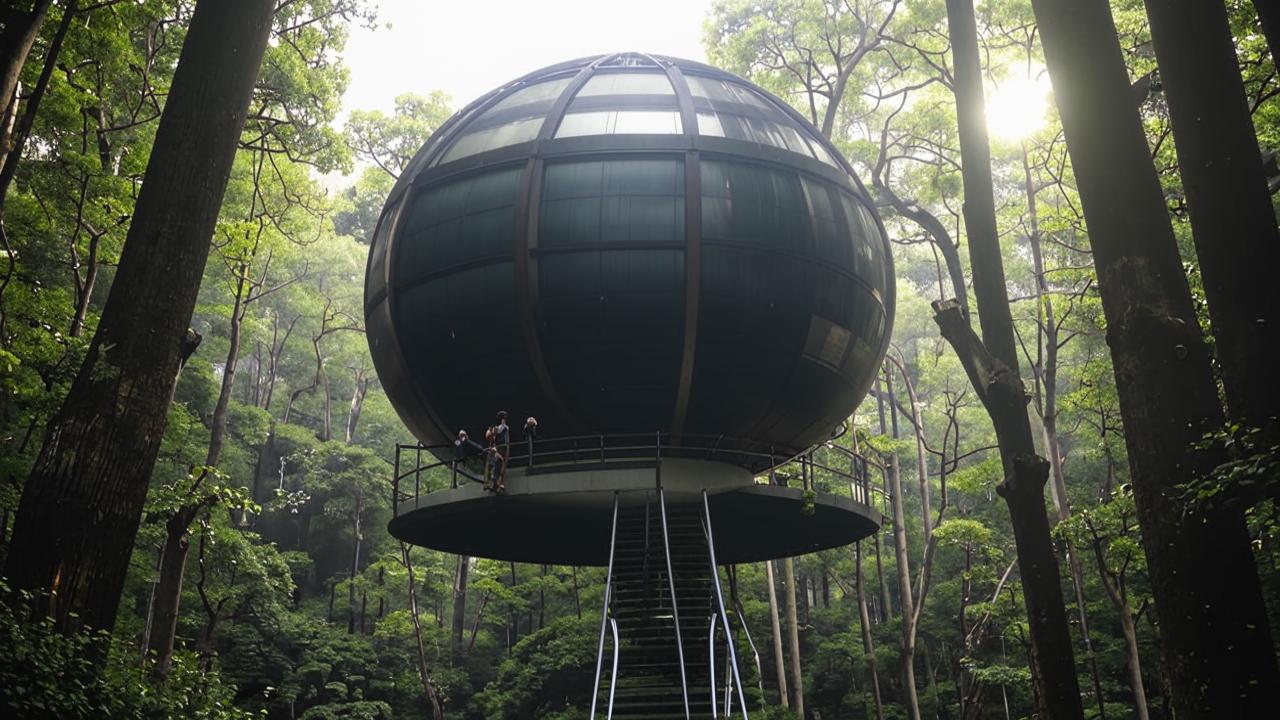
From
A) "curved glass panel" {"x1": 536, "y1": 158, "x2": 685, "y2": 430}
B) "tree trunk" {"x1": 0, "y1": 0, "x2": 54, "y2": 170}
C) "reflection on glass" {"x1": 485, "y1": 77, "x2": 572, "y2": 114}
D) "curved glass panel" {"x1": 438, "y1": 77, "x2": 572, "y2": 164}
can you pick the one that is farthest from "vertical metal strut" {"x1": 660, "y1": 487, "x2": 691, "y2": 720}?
"tree trunk" {"x1": 0, "y1": 0, "x2": 54, "y2": 170}

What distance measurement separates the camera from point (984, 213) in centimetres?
1125

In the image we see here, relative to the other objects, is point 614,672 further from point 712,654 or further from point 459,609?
point 459,609

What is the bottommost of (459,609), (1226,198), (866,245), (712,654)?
(712,654)

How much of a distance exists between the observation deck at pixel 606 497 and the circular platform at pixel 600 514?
0.06 ft

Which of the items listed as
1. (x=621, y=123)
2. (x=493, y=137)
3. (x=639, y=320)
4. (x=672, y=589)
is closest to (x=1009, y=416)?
(x=639, y=320)

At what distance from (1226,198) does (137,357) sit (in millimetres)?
8488

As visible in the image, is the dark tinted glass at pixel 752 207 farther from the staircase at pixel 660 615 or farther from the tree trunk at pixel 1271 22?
the tree trunk at pixel 1271 22

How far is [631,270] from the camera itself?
14641mm

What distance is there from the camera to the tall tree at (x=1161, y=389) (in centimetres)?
578

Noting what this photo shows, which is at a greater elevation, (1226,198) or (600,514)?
(600,514)

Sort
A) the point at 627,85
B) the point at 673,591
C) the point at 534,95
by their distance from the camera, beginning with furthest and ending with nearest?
the point at 534,95 < the point at 627,85 < the point at 673,591

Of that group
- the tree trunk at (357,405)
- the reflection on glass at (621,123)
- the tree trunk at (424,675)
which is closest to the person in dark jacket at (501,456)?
the reflection on glass at (621,123)

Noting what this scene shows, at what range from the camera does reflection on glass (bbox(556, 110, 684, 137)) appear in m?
15.5

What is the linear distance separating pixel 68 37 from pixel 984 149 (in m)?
15.8
